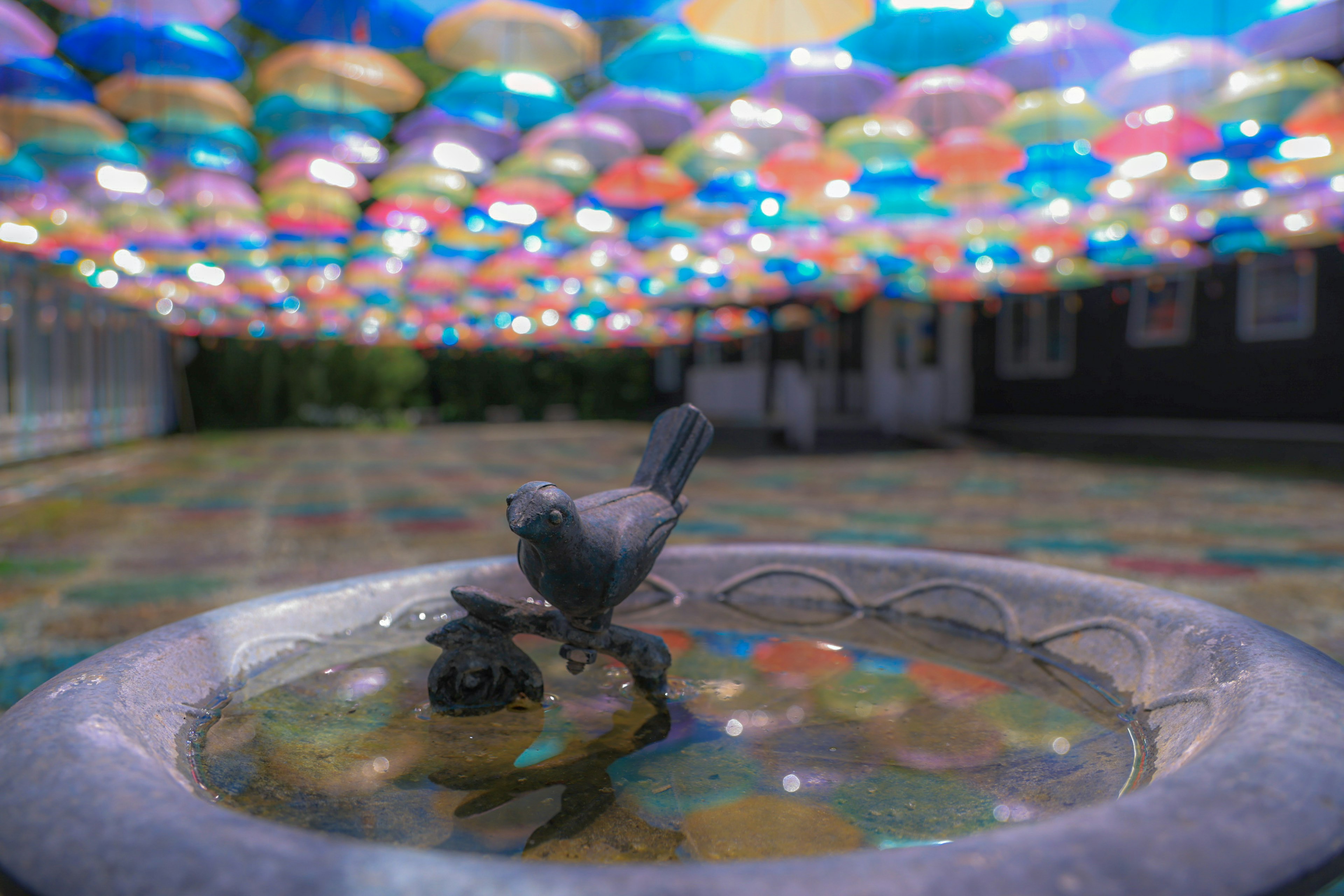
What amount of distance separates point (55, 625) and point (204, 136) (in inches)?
237

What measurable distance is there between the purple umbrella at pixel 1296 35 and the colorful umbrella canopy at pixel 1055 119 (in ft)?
3.76

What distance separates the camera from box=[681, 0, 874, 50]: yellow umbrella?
5379 millimetres

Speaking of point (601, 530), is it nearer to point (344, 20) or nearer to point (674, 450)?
point (674, 450)

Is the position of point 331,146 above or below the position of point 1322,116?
above

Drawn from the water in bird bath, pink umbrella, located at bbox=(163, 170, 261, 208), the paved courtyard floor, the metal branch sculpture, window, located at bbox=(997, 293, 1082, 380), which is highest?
pink umbrella, located at bbox=(163, 170, 261, 208)

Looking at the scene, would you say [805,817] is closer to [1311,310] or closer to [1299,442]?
[1299,442]

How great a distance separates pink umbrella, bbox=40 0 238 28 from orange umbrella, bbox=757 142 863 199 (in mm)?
4739

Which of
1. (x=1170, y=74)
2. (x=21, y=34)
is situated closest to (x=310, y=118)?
(x=21, y=34)

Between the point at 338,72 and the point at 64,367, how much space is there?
33.0 feet

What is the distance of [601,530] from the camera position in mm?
1212

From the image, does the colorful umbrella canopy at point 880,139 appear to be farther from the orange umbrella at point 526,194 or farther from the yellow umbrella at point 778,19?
the orange umbrella at point 526,194

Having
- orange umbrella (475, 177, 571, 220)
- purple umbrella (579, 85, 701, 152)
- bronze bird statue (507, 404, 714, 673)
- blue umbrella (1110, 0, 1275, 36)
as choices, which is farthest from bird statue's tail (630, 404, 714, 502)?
orange umbrella (475, 177, 571, 220)

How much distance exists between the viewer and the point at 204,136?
25.1 feet

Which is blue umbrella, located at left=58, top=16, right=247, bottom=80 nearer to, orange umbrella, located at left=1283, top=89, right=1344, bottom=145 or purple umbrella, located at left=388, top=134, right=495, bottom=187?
purple umbrella, located at left=388, top=134, right=495, bottom=187
